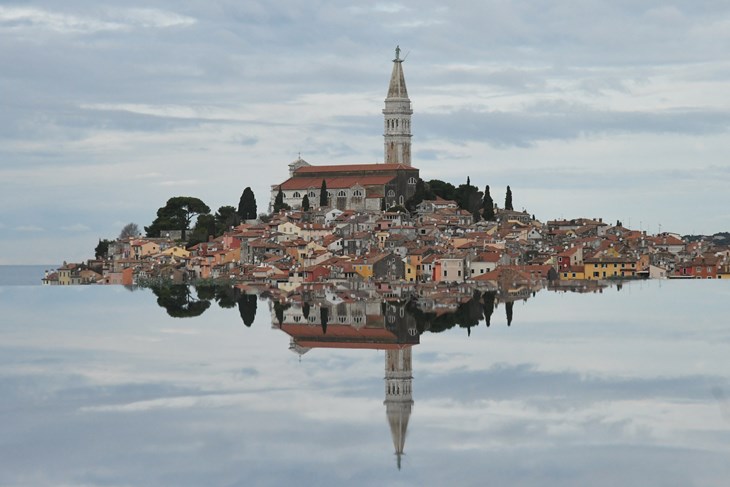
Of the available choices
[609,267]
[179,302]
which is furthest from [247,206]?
[179,302]

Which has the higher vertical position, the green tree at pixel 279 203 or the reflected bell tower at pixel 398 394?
the green tree at pixel 279 203

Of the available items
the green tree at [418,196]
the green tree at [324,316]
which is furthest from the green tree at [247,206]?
the green tree at [324,316]

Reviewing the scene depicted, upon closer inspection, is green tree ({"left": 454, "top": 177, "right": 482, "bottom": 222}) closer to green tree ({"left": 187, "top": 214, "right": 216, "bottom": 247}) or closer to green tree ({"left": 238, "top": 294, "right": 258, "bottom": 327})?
green tree ({"left": 187, "top": 214, "right": 216, "bottom": 247})

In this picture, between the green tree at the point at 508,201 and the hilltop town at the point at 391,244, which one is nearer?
the hilltop town at the point at 391,244

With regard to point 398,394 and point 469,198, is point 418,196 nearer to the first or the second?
point 469,198

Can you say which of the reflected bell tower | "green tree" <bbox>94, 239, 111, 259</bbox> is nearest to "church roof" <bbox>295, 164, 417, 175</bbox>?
"green tree" <bbox>94, 239, 111, 259</bbox>

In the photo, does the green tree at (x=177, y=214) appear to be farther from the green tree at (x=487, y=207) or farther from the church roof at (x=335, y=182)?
the green tree at (x=487, y=207)

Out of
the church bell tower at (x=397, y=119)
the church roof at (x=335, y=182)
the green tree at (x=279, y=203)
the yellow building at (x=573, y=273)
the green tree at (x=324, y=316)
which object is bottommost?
the green tree at (x=324, y=316)

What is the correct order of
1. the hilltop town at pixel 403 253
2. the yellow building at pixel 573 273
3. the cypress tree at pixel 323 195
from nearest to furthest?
1. the hilltop town at pixel 403 253
2. the yellow building at pixel 573 273
3. the cypress tree at pixel 323 195

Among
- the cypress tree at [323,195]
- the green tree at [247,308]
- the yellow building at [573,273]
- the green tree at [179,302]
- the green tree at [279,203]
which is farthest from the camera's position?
the green tree at [279,203]
